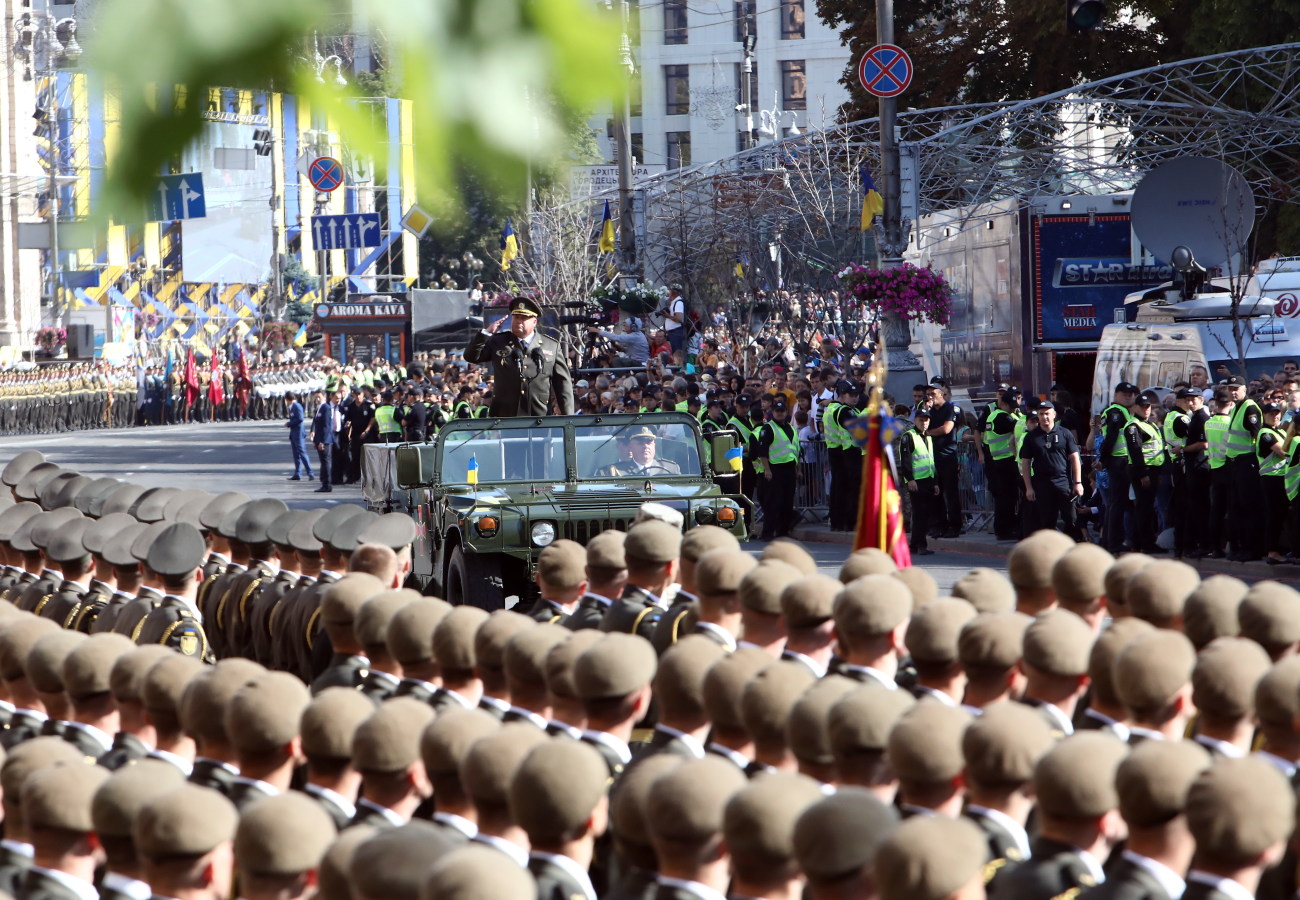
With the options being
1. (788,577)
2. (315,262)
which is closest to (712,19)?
(315,262)

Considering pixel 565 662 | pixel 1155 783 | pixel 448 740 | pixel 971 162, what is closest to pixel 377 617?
pixel 565 662

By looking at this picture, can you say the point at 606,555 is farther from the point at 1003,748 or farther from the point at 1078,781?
the point at 1078,781

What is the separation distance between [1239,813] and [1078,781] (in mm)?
364

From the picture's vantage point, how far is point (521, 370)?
1379 cm

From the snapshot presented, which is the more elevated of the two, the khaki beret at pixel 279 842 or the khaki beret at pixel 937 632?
the khaki beret at pixel 937 632

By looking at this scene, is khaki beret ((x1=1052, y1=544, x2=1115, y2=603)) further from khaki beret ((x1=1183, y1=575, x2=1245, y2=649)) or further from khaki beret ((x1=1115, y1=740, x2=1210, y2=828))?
khaki beret ((x1=1115, y1=740, x2=1210, y2=828))

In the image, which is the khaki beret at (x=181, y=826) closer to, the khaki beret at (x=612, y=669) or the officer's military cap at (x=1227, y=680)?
the khaki beret at (x=612, y=669)

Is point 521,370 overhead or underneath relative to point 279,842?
overhead

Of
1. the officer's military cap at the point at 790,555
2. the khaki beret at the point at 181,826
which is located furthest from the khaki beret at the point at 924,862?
the officer's military cap at the point at 790,555

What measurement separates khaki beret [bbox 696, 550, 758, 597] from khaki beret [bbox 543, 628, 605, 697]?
3.55 feet

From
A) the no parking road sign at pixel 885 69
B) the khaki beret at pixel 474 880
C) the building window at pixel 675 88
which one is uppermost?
the no parking road sign at pixel 885 69

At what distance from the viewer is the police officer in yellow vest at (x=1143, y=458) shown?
51.7 feet

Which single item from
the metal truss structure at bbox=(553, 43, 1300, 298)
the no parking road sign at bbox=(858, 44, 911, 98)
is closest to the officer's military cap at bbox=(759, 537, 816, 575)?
the no parking road sign at bbox=(858, 44, 911, 98)

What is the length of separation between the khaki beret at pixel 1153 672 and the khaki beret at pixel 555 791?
1.43 m
